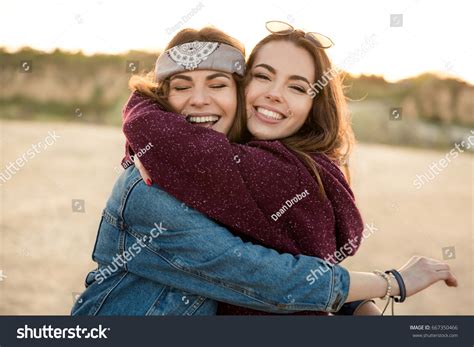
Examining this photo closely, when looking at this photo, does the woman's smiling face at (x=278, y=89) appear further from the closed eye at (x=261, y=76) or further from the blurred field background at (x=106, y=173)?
the blurred field background at (x=106, y=173)

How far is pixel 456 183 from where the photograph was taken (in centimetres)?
1188

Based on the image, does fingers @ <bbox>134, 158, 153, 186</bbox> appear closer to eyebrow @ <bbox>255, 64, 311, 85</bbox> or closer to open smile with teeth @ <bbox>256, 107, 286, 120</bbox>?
open smile with teeth @ <bbox>256, 107, 286, 120</bbox>

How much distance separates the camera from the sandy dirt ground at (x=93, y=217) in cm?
603

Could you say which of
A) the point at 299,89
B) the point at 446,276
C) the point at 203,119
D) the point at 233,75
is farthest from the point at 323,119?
the point at 446,276

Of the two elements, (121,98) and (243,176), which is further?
(121,98)

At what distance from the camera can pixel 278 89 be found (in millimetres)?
2604

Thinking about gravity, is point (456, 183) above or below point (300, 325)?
below

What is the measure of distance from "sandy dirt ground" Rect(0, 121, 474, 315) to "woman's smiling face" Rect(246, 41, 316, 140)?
148 cm

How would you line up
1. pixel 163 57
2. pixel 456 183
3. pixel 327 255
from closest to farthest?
pixel 327 255 < pixel 163 57 < pixel 456 183

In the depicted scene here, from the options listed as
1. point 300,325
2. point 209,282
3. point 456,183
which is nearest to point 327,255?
point 300,325

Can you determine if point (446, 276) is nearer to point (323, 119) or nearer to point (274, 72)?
point (323, 119)

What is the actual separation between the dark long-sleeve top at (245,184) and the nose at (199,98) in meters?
0.14

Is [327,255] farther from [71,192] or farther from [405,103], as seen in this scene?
[405,103]

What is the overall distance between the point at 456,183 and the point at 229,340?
10084mm
